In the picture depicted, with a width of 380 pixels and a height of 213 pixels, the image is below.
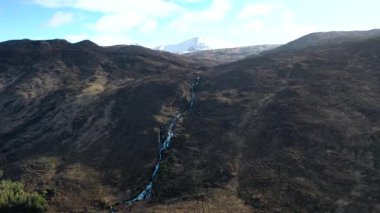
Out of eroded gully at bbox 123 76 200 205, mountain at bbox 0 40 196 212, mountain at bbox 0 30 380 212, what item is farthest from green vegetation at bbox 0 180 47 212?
eroded gully at bbox 123 76 200 205

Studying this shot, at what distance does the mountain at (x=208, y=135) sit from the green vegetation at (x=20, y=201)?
1857 millimetres

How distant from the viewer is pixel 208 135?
7094 cm

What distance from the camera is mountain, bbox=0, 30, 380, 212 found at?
53.5m

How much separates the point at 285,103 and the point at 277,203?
28933 mm

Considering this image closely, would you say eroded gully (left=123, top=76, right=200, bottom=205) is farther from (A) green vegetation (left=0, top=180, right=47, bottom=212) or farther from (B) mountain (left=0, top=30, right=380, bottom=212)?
(A) green vegetation (left=0, top=180, right=47, bottom=212)

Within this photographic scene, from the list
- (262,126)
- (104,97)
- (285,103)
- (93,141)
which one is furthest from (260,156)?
(104,97)

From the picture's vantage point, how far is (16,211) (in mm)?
51781

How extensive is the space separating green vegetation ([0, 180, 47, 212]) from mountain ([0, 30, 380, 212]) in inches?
73.1

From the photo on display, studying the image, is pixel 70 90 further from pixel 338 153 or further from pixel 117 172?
pixel 338 153

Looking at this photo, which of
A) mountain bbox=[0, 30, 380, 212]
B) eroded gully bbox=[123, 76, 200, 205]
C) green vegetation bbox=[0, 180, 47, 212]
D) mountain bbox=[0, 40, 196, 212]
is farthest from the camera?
mountain bbox=[0, 40, 196, 212]

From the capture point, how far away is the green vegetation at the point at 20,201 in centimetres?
5194

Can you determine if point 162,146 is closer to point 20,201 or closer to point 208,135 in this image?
point 208,135

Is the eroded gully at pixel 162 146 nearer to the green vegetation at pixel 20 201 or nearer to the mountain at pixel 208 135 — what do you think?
the mountain at pixel 208 135

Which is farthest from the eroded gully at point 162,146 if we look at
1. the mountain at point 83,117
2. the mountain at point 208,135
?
the mountain at point 83,117
